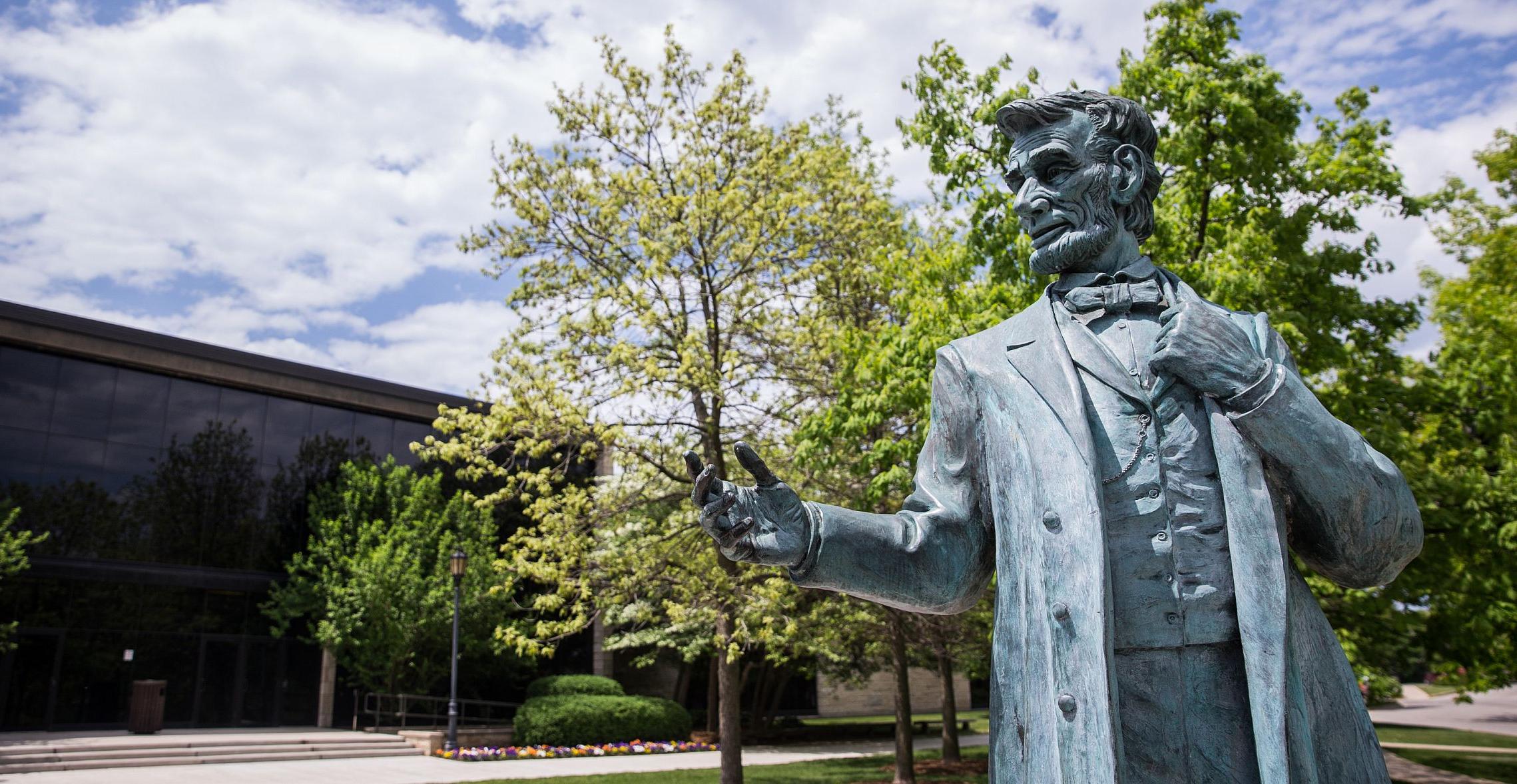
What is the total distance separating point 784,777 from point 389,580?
11.7 meters

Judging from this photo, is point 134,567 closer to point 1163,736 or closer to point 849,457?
point 849,457

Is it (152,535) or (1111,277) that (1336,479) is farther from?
(152,535)

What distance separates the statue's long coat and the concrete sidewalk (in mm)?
16918

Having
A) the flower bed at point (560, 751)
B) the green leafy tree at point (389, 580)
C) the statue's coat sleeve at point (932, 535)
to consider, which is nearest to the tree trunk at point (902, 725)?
the flower bed at point (560, 751)

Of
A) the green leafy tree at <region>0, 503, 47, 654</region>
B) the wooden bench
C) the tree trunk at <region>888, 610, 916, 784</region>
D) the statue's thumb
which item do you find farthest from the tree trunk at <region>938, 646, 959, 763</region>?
the statue's thumb

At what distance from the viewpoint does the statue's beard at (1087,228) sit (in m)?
2.63

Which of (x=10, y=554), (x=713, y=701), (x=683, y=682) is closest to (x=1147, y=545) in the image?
(x=10, y=554)

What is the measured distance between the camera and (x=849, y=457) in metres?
13.3

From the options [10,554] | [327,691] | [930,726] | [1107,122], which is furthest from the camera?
[930,726]

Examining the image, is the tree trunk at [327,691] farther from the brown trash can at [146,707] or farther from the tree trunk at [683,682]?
the tree trunk at [683,682]

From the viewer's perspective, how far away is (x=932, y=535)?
8.20 feet

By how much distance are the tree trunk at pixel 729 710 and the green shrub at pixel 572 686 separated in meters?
12.5

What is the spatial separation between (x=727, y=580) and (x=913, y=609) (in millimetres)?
11422

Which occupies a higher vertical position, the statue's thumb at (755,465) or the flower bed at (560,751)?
the statue's thumb at (755,465)
